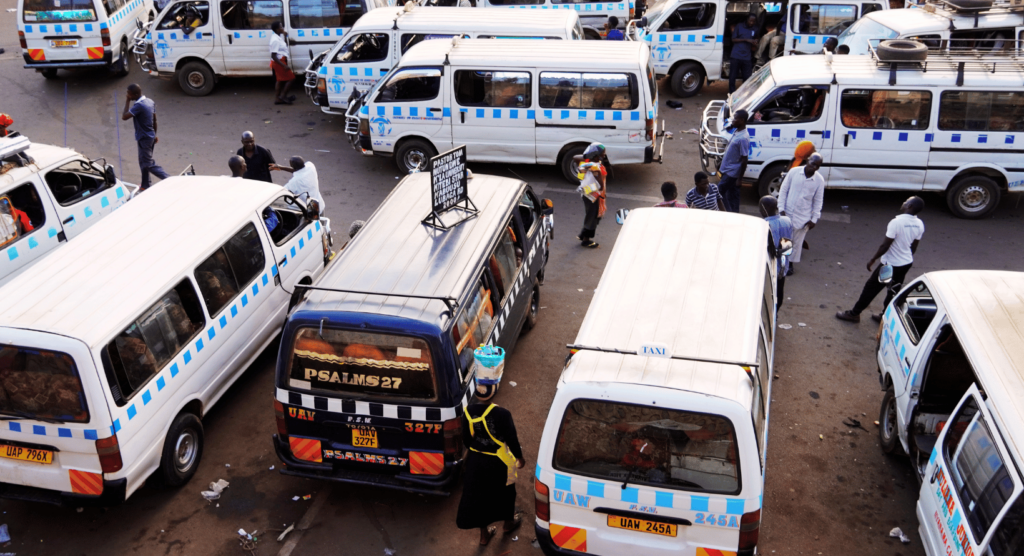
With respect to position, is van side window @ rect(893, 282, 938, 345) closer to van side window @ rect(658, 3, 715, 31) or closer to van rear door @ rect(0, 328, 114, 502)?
van rear door @ rect(0, 328, 114, 502)

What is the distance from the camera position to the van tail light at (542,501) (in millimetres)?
5215

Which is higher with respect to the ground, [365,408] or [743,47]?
[743,47]

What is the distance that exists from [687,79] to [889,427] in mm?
10456

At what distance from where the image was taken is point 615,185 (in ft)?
41.5

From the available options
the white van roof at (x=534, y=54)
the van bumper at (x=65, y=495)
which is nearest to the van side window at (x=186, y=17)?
the white van roof at (x=534, y=54)

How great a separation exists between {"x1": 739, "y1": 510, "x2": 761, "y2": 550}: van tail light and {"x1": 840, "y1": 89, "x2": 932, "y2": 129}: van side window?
769 centimetres

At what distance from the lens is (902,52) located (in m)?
10.9

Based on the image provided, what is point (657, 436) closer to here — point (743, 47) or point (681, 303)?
point (681, 303)

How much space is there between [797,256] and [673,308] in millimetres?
5097

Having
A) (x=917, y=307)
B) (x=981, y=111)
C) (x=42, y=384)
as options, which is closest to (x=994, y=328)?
(x=917, y=307)

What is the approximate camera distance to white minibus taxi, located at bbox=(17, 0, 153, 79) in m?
15.1

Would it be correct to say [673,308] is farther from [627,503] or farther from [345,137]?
[345,137]

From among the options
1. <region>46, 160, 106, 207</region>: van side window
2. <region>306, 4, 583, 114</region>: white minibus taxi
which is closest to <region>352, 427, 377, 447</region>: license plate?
<region>46, 160, 106, 207</region>: van side window

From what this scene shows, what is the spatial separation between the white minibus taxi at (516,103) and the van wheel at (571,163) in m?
0.02
